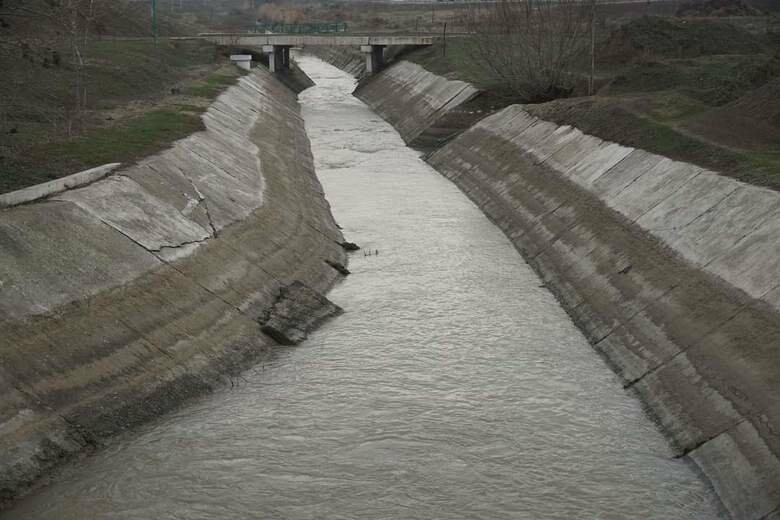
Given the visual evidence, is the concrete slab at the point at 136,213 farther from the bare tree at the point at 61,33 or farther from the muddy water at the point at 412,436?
the bare tree at the point at 61,33

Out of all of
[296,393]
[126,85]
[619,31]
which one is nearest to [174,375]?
[296,393]

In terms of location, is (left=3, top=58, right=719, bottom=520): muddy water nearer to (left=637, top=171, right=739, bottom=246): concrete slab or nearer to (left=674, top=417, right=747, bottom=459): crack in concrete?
(left=674, top=417, right=747, bottom=459): crack in concrete

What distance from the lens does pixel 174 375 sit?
17469mm

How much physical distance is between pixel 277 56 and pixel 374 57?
323 inches

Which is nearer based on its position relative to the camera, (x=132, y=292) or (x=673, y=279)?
(x=132, y=292)

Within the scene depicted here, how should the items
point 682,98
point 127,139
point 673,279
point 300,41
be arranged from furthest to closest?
point 300,41 < point 682,98 < point 127,139 < point 673,279

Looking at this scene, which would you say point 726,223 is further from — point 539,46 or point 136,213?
point 539,46

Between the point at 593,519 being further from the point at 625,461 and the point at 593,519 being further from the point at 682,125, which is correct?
the point at 682,125

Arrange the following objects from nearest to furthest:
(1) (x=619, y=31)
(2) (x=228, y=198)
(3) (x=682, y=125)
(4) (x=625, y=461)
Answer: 1. (4) (x=625, y=461)
2. (2) (x=228, y=198)
3. (3) (x=682, y=125)
4. (1) (x=619, y=31)

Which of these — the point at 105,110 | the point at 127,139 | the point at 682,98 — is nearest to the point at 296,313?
the point at 127,139

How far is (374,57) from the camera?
82.3 meters

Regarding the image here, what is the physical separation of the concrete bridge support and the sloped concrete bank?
51.1 meters

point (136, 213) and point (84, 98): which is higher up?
point (84, 98)

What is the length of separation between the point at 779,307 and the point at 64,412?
39.7ft
